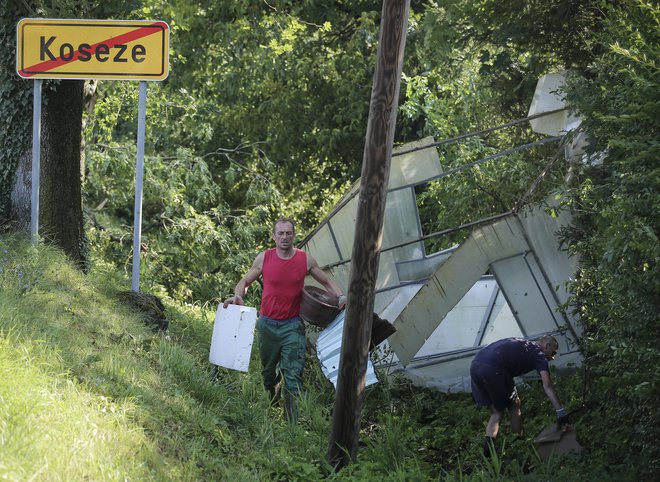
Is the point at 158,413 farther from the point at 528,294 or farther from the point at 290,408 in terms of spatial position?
the point at 528,294

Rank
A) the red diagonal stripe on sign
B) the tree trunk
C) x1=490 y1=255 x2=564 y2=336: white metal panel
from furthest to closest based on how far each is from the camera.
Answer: x1=490 y1=255 x2=564 y2=336: white metal panel, the tree trunk, the red diagonal stripe on sign

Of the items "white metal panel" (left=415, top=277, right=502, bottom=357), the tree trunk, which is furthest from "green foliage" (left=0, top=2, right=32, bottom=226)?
"white metal panel" (left=415, top=277, right=502, bottom=357)

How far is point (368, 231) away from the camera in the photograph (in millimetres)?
8688

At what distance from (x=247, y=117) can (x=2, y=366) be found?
16.4 m

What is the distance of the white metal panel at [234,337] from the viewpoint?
10211 millimetres

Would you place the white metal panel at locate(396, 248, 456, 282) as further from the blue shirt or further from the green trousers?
the green trousers

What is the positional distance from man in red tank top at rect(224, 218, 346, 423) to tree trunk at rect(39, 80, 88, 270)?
3.00 metres

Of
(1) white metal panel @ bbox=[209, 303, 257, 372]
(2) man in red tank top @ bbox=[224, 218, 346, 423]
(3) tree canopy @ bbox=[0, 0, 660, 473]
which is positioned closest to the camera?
(3) tree canopy @ bbox=[0, 0, 660, 473]

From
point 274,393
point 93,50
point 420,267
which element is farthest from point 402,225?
point 93,50

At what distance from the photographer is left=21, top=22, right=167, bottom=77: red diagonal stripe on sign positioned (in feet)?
36.2

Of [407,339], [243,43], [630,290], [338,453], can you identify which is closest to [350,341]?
[338,453]

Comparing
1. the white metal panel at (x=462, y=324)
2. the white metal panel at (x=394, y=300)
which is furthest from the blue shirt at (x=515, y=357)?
the white metal panel at (x=394, y=300)

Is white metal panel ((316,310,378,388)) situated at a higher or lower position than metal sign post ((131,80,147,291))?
lower

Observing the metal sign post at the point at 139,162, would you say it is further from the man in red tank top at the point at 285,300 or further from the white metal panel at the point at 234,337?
the man in red tank top at the point at 285,300
